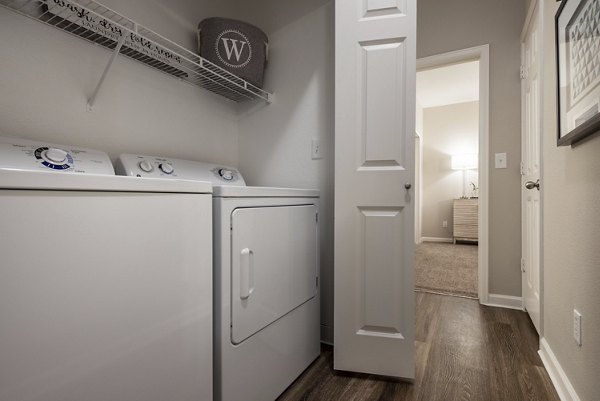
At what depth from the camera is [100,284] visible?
0.70 m

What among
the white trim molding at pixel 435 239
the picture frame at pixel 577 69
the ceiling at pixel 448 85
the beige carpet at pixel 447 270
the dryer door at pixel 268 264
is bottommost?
the beige carpet at pixel 447 270

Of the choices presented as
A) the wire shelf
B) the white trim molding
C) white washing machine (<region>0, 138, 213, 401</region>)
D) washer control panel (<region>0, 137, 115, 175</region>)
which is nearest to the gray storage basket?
the wire shelf

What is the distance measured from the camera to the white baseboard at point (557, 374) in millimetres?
1208

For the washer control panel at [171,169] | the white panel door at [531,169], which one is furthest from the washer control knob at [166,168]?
the white panel door at [531,169]

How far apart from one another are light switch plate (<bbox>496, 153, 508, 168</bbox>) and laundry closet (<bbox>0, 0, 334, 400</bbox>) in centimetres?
149

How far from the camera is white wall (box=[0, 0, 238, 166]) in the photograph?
1.04m

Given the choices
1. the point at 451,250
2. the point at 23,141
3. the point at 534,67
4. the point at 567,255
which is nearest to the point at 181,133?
the point at 23,141

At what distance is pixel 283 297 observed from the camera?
1323 millimetres

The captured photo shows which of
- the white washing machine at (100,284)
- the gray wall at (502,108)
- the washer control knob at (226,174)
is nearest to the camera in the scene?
the white washing machine at (100,284)

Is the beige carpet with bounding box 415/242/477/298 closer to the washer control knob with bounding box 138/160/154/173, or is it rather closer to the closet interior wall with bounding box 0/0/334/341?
the closet interior wall with bounding box 0/0/334/341

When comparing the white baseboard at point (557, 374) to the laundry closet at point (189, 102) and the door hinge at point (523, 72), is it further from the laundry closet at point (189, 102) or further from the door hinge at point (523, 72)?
the door hinge at point (523, 72)

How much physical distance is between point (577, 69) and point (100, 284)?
1.62 metres

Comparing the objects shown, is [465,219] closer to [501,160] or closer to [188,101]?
[501,160]

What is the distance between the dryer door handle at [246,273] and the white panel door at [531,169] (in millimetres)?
1655
